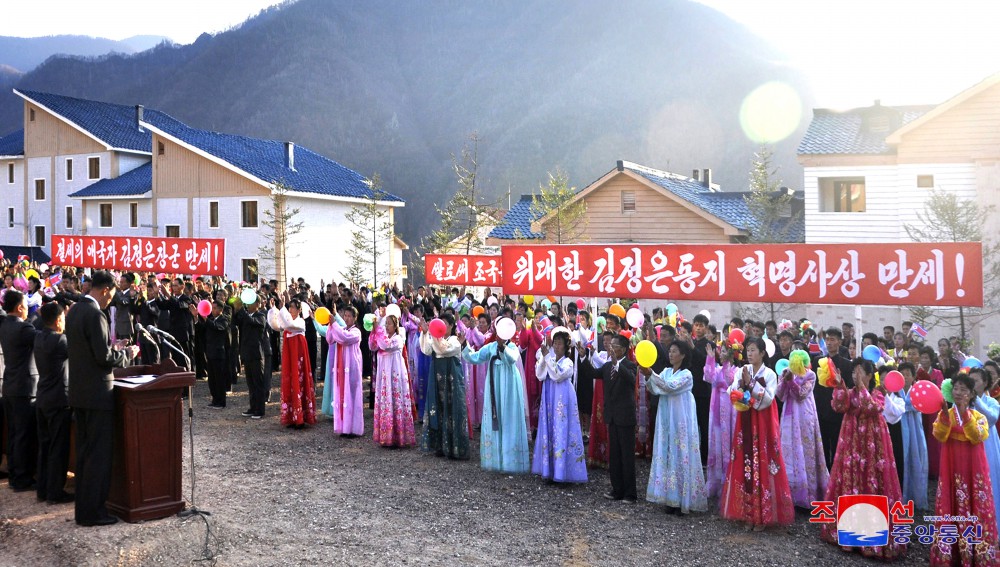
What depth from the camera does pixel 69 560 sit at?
592cm

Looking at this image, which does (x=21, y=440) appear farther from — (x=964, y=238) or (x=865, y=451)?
(x=964, y=238)

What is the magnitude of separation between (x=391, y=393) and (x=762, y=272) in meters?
5.02

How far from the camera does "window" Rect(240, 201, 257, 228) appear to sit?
32.6 metres

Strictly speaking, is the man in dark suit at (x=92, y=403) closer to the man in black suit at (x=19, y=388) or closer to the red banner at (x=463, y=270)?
the man in black suit at (x=19, y=388)

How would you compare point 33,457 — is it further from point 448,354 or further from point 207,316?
point 207,316

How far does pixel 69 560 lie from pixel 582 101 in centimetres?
9538

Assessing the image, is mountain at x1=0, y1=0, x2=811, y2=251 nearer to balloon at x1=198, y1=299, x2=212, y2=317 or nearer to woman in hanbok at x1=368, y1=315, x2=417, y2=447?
balloon at x1=198, y1=299, x2=212, y2=317

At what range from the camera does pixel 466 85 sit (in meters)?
109

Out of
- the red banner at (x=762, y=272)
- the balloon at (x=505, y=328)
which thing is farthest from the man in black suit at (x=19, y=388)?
the red banner at (x=762, y=272)

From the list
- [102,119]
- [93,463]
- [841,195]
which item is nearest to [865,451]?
[93,463]

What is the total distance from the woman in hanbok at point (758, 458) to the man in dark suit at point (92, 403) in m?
5.57

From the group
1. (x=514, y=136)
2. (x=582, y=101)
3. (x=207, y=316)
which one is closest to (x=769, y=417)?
(x=207, y=316)

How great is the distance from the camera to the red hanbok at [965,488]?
6203 millimetres

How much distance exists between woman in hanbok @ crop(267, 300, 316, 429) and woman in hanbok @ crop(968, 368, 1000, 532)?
8.44 meters
